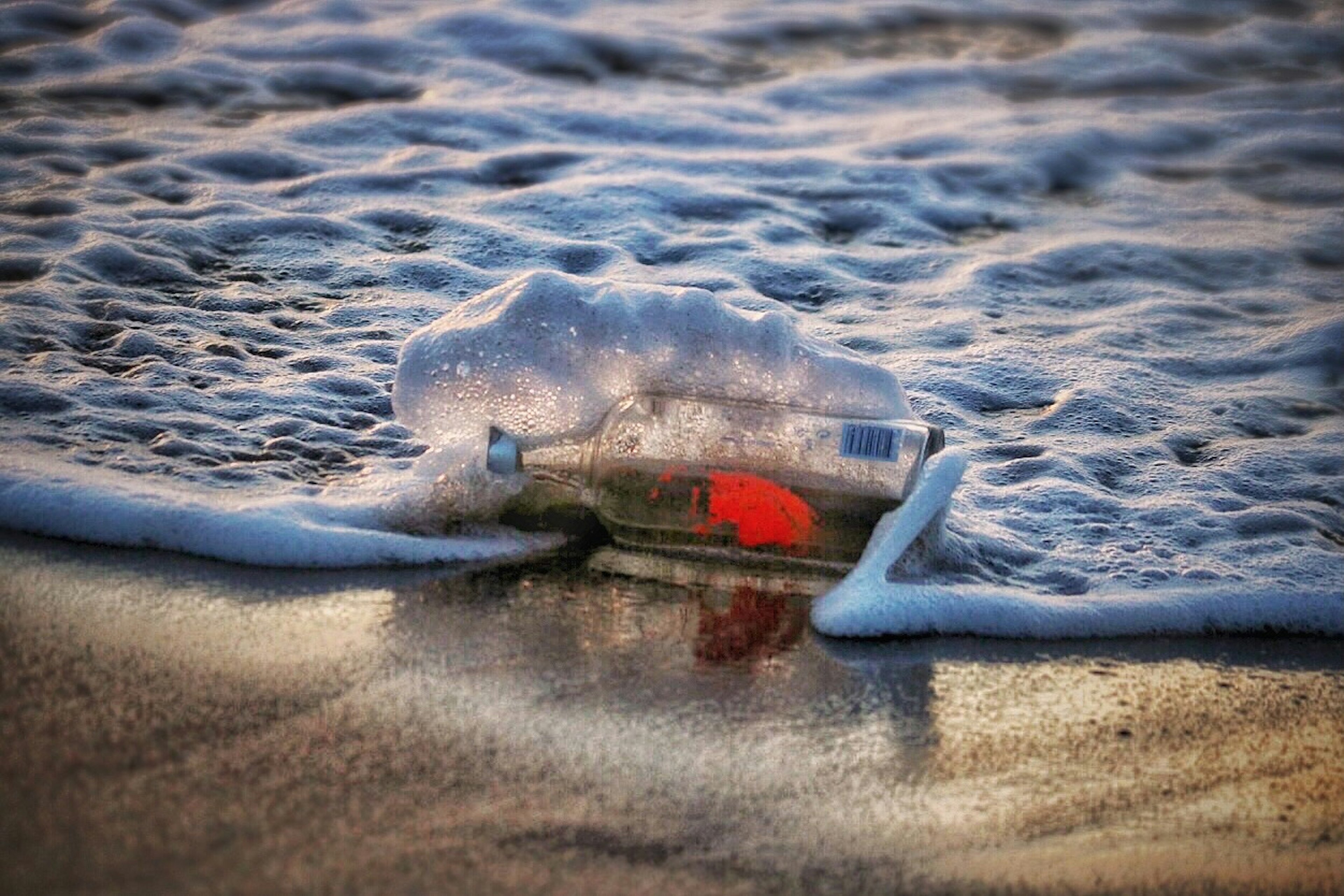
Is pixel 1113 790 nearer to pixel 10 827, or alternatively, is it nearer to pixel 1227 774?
pixel 1227 774

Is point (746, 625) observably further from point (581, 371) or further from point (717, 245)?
point (717, 245)

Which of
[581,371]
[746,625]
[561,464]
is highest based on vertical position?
[581,371]

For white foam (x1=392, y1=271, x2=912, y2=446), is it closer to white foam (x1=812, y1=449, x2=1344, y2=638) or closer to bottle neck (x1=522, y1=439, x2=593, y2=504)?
bottle neck (x1=522, y1=439, x2=593, y2=504)

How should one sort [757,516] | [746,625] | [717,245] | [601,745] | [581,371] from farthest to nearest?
[717,245] < [581,371] < [757,516] < [746,625] < [601,745]

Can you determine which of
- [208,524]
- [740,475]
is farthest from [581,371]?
[208,524]

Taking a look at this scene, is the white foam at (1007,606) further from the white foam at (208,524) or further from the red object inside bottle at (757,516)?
the white foam at (208,524)

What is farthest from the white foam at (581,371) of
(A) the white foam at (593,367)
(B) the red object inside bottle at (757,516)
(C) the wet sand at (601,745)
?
(C) the wet sand at (601,745)

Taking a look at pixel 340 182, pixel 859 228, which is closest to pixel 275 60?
pixel 340 182
